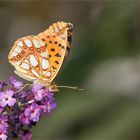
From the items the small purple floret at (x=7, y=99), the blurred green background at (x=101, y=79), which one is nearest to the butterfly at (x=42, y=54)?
the small purple floret at (x=7, y=99)

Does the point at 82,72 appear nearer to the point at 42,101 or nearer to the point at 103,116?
the point at 103,116

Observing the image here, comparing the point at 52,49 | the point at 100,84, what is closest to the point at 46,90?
the point at 52,49

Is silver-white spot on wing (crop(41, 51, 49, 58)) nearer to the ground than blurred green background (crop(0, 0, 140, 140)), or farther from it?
farther from it

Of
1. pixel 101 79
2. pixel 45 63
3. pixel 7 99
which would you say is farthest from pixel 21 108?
pixel 101 79

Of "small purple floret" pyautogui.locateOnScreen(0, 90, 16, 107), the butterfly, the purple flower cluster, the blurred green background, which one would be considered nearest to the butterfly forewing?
the butterfly

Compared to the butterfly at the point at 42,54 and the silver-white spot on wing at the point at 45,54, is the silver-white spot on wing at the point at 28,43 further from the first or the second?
the silver-white spot on wing at the point at 45,54

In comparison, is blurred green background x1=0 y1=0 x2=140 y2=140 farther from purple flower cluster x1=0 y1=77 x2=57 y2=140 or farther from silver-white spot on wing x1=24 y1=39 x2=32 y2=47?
purple flower cluster x1=0 y1=77 x2=57 y2=140
